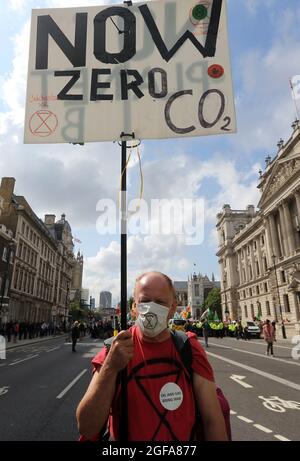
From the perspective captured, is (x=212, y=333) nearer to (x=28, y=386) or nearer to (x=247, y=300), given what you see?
(x=247, y=300)

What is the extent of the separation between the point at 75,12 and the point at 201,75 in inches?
55.6

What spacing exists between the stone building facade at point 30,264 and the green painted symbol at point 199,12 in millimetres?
40197

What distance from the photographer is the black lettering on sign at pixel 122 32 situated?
307 centimetres

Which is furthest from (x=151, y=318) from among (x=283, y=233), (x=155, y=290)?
(x=283, y=233)

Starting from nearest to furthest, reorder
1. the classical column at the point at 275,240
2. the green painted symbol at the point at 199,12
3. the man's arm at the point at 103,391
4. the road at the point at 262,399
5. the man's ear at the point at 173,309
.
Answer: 1. the man's arm at the point at 103,391
2. the man's ear at the point at 173,309
3. the green painted symbol at the point at 199,12
4. the road at the point at 262,399
5. the classical column at the point at 275,240

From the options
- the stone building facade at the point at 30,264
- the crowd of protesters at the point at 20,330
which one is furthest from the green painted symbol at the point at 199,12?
the stone building facade at the point at 30,264

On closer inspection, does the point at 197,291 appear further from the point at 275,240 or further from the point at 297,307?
the point at 297,307

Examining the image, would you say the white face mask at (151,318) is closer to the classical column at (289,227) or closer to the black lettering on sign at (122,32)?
the black lettering on sign at (122,32)

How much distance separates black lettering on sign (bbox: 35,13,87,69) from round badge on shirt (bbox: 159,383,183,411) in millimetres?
2869

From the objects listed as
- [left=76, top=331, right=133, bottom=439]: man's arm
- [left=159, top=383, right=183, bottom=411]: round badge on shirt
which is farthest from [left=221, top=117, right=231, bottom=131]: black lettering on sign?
[left=159, top=383, right=183, bottom=411]: round badge on shirt

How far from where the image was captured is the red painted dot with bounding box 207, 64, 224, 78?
3.04 m

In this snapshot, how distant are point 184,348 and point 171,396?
10.9 inches

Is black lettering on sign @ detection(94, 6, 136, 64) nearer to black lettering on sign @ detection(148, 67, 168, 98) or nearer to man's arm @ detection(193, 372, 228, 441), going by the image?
black lettering on sign @ detection(148, 67, 168, 98)
